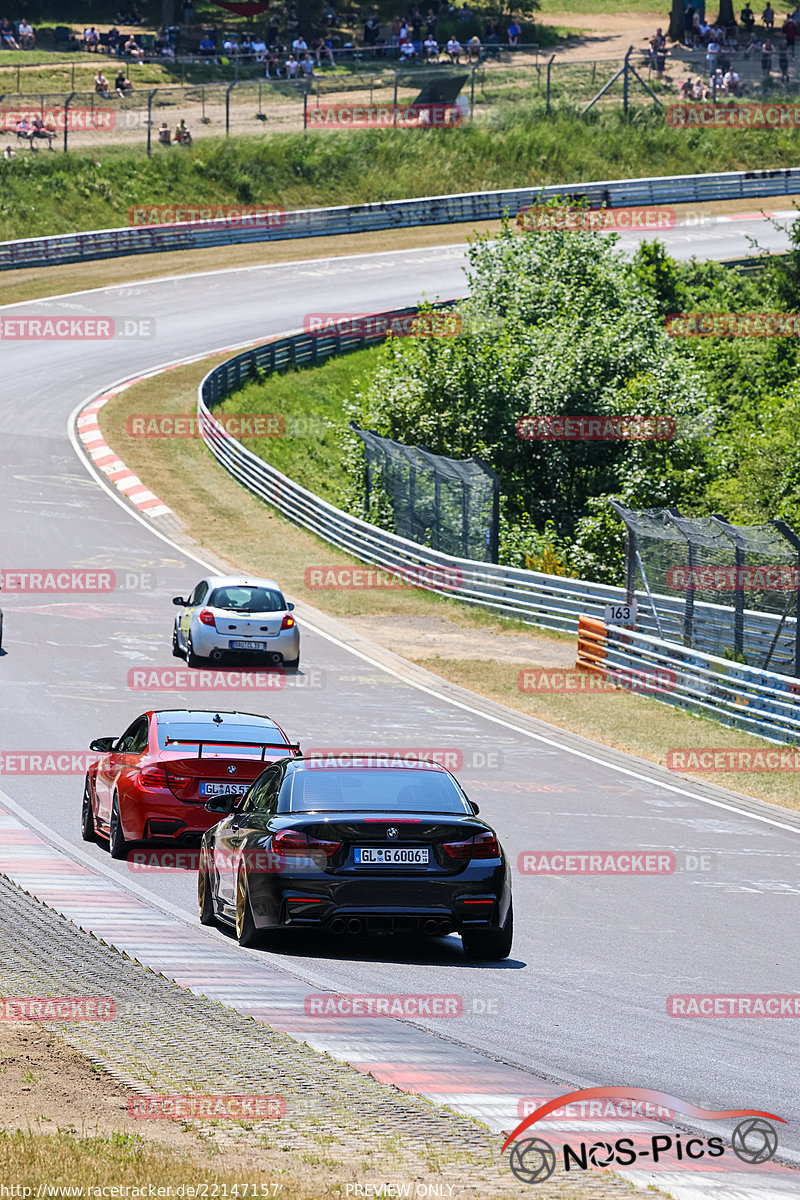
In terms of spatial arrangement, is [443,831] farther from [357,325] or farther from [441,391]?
[357,325]

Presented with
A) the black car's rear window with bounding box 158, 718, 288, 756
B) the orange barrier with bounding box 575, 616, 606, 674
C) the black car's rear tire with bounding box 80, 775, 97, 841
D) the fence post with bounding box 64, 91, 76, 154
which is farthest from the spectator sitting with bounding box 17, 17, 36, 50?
the black car's rear window with bounding box 158, 718, 288, 756

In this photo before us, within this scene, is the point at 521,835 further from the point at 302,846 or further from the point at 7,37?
the point at 7,37

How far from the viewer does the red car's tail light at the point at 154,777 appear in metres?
12.7

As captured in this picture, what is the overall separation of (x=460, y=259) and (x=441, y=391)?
2425 cm

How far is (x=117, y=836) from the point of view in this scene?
12906mm

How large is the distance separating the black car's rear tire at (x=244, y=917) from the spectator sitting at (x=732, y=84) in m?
75.9

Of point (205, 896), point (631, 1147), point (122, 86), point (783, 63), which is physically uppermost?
point (783, 63)

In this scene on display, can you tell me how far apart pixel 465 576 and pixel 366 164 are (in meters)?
42.9

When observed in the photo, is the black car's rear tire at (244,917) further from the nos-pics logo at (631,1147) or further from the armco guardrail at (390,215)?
the armco guardrail at (390,215)

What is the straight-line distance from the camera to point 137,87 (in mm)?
70375

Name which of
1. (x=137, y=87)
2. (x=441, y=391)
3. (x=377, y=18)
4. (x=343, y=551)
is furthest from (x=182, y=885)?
(x=377, y=18)

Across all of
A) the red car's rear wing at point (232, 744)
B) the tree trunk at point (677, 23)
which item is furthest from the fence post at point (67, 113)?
the red car's rear wing at point (232, 744)

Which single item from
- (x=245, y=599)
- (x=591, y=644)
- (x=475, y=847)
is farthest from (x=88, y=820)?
(x=591, y=644)

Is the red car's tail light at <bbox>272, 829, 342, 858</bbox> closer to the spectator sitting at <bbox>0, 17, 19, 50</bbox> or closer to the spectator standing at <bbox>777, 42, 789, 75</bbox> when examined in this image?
the spectator sitting at <bbox>0, 17, 19, 50</bbox>
